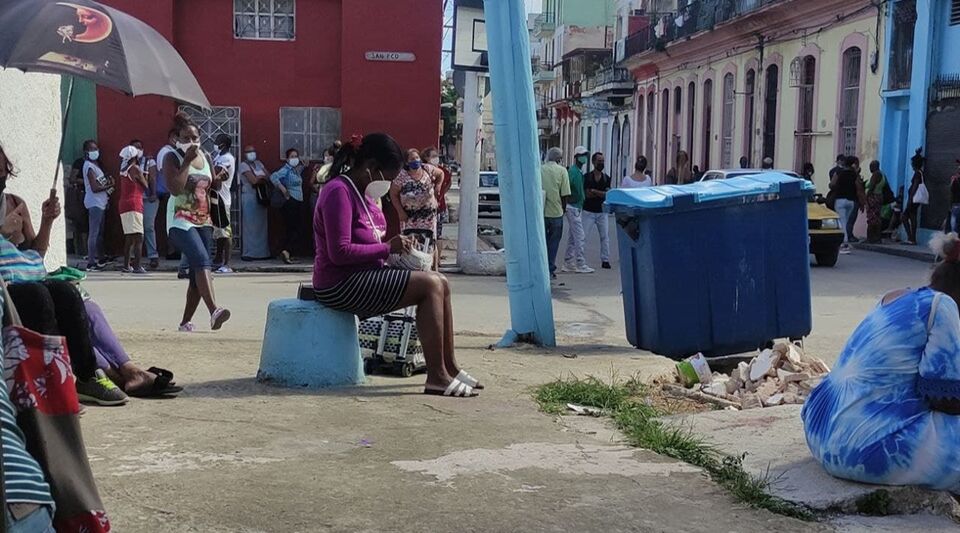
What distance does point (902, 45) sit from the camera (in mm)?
22875

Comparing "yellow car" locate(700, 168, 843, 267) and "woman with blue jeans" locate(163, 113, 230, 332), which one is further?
"yellow car" locate(700, 168, 843, 267)

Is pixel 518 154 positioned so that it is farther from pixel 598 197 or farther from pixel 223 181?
pixel 598 197

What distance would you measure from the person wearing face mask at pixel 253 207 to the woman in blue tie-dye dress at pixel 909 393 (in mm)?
12744

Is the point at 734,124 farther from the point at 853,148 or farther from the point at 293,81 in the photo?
the point at 293,81

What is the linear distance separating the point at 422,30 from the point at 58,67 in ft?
37.9

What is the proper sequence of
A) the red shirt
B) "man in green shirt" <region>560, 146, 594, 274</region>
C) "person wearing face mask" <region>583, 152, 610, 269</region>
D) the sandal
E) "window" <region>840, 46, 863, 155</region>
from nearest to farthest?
the sandal, the red shirt, "man in green shirt" <region>560, 146, 594, 274</region>, "person wearing face mask" <region>583, 152, 610, 269</region>, "window" <region>840, 46, 863, 155</region>

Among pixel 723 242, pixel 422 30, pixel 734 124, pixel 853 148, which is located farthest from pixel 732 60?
pixel 723 242

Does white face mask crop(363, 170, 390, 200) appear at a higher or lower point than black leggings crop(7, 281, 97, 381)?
higher

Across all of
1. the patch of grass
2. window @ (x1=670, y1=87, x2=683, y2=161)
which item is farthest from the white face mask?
window @ (x1=670, y1=87, x2=683, y2=161)

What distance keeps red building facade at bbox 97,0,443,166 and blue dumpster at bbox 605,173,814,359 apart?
8.80m

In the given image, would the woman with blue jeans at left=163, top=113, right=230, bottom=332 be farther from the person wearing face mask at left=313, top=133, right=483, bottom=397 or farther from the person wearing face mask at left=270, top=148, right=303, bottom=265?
the person wearing face mask at left=270, top=148, right=303, bottom=265

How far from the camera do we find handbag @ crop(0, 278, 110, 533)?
107 inches

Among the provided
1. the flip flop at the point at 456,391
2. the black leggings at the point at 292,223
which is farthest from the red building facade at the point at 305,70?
the flip flop at the point at 456,391

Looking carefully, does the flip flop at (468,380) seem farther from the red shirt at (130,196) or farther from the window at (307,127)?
the window at (307,127)
